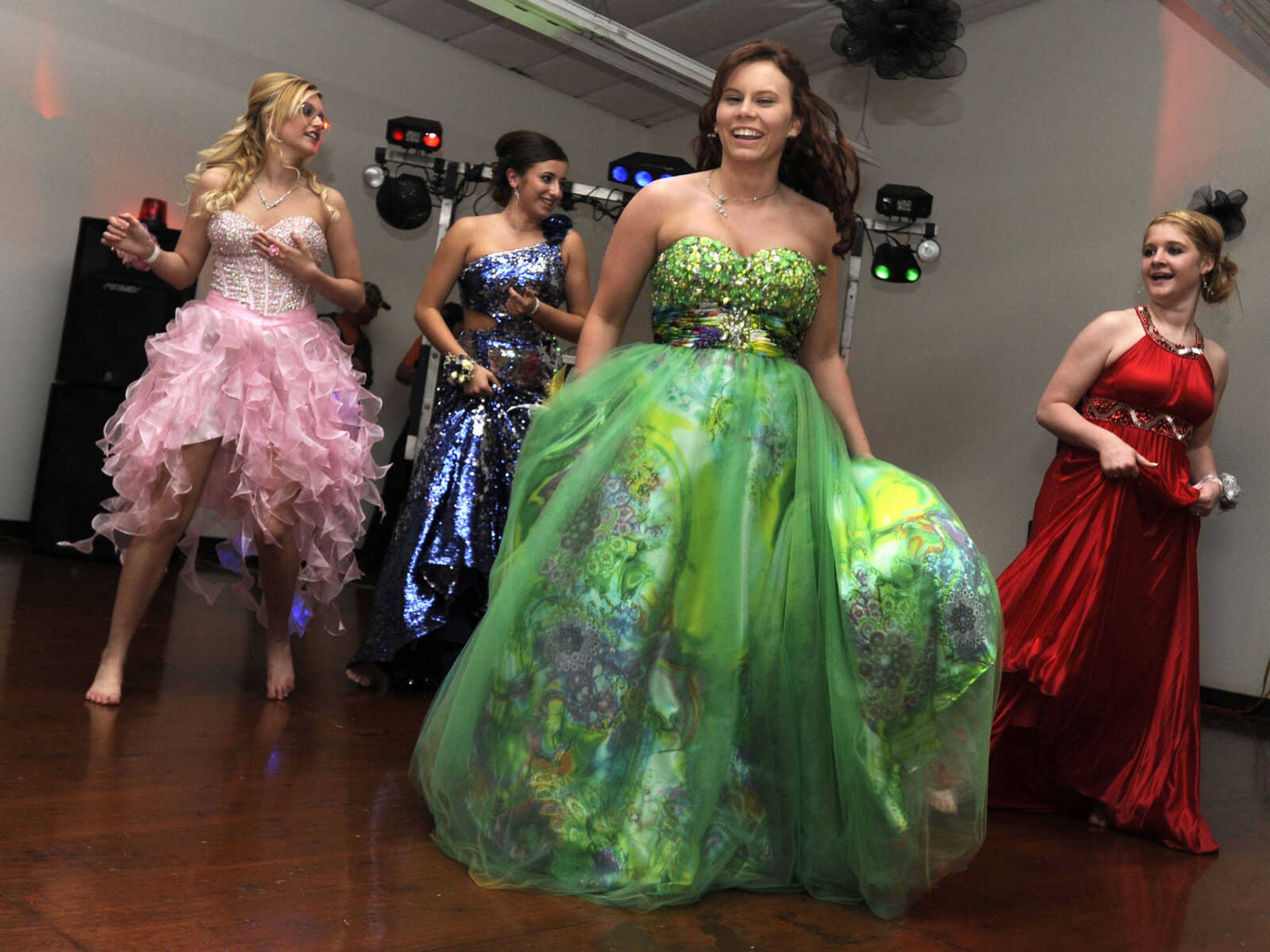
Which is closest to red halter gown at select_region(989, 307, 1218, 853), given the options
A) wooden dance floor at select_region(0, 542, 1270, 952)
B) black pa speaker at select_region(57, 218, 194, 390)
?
wooden dance floor at select_region(0, 542, 1270, 952)

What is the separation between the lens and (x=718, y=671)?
7.07ft

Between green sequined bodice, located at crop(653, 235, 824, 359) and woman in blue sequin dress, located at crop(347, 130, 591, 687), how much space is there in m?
1.44

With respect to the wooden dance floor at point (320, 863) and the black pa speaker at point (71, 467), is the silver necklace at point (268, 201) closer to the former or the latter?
the wooden dance floor at point (320, 863)

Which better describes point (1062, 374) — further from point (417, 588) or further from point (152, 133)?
point (152, 133)

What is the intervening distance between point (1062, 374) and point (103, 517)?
2501 millimetres

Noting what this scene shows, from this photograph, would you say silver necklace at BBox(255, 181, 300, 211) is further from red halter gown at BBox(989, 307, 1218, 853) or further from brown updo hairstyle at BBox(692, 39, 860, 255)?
red halter gown at BBox(989, 307, 1218, 853)

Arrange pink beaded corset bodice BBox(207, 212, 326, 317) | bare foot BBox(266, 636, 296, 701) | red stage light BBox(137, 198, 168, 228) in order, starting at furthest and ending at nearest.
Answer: red stage light BBox(137, 198, 168, 228)
bare foot BBox(266, 636, 296, 701)
pink beaded corset bodice BBox(207, 212, 326, 317)

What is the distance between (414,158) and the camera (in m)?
6.05

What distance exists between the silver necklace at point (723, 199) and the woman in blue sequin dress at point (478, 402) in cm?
138

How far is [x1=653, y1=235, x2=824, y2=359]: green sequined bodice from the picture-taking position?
2.41 metres

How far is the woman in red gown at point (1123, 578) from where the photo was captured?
3.16m

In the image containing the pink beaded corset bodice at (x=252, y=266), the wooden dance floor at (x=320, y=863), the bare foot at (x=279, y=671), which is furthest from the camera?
the bare foot at (x=279, y=671)

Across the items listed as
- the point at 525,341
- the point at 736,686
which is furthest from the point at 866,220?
the point at 736,686

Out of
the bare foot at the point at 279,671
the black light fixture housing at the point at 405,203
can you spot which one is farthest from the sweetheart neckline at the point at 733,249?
the black light fixture housing at the point at 405,203
